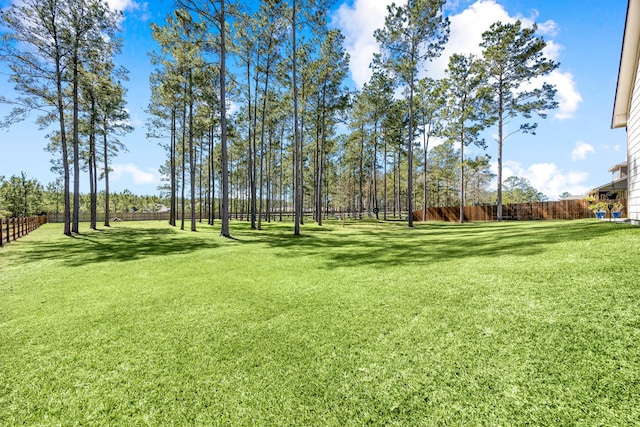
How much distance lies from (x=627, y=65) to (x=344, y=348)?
477 inches

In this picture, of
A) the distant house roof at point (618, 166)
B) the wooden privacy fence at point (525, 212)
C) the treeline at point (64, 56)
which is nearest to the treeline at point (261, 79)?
the treeline at point (64, 56)

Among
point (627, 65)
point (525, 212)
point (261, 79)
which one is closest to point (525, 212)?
point (525, 212)

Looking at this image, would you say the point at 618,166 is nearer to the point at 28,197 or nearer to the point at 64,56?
the point at 64,56

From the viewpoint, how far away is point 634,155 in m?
7.75

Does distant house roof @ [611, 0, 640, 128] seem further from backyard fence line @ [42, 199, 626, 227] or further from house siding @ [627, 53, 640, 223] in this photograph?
backyard fence line @ [42, 199, 626, 227]

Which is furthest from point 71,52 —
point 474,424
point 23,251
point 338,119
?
point 474,424

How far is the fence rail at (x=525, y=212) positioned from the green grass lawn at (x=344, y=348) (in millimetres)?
23316

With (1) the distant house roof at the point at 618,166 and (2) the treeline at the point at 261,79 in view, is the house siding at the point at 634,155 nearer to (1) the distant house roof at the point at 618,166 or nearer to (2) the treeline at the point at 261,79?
(2) the treeline at the point at 261,79

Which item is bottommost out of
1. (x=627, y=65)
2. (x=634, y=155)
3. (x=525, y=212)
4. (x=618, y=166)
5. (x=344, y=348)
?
(x=344, y=348)

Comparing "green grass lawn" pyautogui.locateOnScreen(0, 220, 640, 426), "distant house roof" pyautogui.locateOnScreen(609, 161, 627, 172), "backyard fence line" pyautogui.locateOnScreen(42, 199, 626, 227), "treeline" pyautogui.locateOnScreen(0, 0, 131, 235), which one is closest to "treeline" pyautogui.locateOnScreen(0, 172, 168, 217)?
"treeline" pyautogui.locateOnScreen(0, 0, 131, 235)

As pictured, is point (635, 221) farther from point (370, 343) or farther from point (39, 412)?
point (39, 412)

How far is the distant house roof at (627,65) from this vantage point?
A: 7.13 meters

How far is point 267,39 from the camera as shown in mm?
16641

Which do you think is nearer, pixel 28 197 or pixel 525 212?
pixel 525 212
